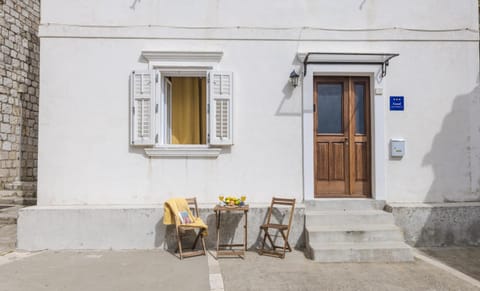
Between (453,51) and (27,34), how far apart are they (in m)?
10.9

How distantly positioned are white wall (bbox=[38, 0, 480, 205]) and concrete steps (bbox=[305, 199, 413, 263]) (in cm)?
51

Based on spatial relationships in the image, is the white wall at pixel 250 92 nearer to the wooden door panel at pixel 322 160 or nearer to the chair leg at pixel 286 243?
the wooden door panel at pixel 322 160

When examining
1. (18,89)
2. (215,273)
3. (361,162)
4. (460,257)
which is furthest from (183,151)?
(18,89)

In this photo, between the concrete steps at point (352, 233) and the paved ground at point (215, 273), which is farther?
the concrete steps at point (352, 233)

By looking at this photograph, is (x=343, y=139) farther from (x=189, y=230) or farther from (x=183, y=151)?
(x=189, y=230)

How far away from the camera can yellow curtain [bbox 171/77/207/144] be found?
19.6ft

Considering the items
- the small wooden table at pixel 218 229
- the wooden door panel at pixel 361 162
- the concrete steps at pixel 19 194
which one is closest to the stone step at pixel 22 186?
the concrete steps at pixel 19 194

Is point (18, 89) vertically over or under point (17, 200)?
over

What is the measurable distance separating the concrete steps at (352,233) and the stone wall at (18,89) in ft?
27.3

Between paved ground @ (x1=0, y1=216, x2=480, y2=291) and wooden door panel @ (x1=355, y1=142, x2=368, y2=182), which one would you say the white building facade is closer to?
wooden door panel @ (x1=355, y1=142, x2=368, y2=182)

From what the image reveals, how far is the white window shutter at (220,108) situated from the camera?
5613mm

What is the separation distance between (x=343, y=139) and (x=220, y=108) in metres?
2.19

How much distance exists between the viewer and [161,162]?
18.6ft

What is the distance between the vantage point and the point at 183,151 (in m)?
5.63
